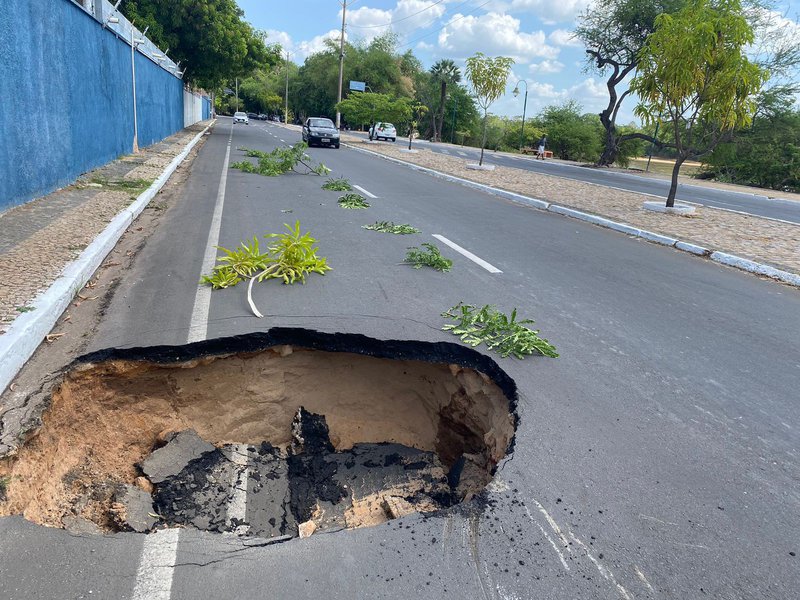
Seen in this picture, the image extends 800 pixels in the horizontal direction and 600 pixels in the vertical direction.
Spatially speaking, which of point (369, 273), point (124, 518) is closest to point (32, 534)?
point (124, 518)

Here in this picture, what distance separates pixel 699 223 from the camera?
40.3 ft

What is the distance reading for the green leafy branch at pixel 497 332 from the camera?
441 cm

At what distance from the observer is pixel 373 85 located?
67.4 m

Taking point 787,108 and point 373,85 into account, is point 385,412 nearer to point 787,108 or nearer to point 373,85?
point 787,108

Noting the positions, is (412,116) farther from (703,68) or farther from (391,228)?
(391,228)

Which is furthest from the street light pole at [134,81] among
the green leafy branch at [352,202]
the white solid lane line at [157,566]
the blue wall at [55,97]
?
the white solid lane line at [157,566]

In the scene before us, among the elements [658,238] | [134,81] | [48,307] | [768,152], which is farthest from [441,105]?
[48,307]

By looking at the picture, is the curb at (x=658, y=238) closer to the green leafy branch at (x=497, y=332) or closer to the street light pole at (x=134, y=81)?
the green leafy branch at (x=497, y=332)

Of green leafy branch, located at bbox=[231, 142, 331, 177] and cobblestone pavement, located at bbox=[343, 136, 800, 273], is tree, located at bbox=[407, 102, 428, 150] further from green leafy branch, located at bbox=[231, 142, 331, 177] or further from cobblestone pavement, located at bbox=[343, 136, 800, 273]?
green leafy branch, located at bbox=[231, 142, 331, 177]

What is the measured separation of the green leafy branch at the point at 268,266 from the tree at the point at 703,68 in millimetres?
9658

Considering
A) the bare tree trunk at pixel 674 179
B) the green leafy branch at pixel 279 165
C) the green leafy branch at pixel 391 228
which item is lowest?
the green leafy branch at pixel 391 228

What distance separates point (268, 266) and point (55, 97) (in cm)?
682

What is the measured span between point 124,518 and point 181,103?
118 ft

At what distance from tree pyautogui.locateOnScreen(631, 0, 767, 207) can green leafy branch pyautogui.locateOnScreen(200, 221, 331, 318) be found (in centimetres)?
966
